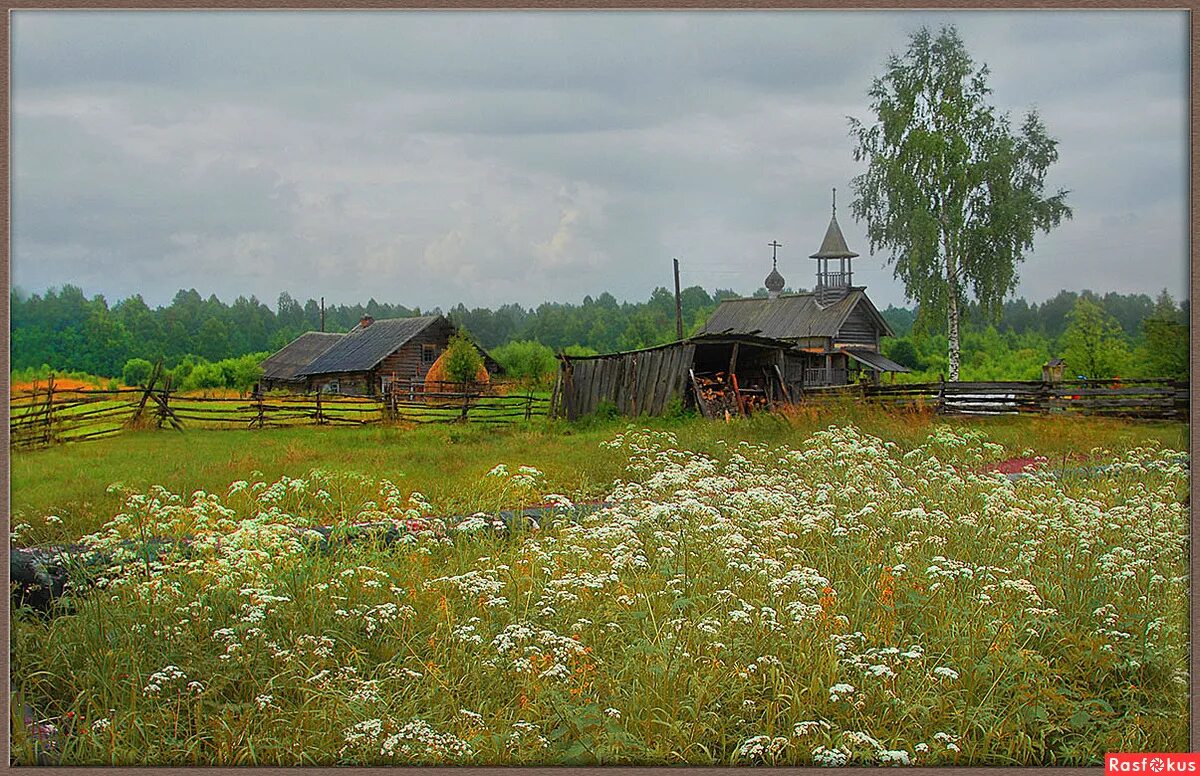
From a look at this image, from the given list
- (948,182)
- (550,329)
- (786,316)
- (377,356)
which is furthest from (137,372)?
(948,182)

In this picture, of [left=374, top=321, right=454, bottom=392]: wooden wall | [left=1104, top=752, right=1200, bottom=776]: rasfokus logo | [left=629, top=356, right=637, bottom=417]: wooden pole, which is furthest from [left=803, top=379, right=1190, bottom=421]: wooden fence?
[left=374, top=321, right=454, bottom=392]: wooden wall

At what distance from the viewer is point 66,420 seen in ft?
11.1

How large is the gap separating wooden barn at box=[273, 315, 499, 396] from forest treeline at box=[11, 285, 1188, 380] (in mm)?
51

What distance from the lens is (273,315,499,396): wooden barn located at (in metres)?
3.78

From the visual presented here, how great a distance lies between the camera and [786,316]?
4.47m

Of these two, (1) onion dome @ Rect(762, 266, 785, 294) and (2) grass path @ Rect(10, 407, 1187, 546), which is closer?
(2) grass path @ Rect(10, 407, 1187, 546)

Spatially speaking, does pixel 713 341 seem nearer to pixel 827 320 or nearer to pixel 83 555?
pixel 827 320

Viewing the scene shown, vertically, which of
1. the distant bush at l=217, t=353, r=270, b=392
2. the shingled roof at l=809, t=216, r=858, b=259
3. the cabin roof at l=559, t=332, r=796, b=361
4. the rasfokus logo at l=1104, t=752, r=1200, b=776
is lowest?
the rasfokus logo at l=1104, t=752, r=1200, b=776

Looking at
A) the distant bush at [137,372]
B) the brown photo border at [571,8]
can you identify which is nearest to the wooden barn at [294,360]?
the distant bush at [137,372]

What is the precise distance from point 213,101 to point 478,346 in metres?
1.39

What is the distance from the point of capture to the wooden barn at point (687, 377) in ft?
13.8

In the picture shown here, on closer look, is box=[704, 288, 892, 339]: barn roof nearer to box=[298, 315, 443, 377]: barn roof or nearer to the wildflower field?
the wildflower field

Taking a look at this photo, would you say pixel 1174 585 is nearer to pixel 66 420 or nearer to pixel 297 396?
pixel 297 396

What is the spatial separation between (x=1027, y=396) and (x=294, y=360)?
3466mm
